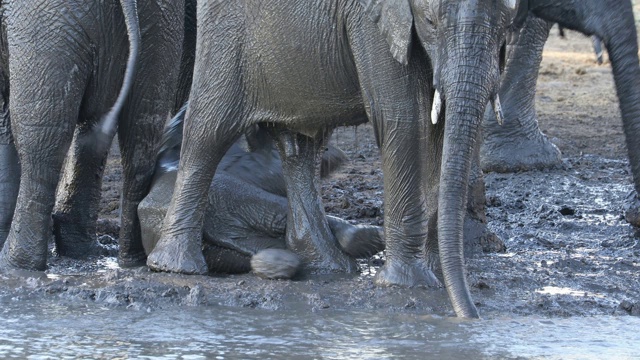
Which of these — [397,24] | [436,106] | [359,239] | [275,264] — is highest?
[397,24]

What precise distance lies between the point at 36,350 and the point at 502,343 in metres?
2.01

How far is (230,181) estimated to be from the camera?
7984 mm

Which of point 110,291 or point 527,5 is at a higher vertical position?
point 527,5

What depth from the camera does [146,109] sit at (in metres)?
7.95

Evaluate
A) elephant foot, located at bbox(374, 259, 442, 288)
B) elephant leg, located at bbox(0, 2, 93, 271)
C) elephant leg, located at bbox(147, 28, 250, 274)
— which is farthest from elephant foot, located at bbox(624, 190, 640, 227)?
elephant leg, located at bbox(0, 2, 93, 271)

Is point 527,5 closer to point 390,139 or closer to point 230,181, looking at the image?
point 390,139

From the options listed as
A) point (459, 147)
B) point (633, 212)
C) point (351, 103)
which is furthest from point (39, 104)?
point (633, 212)

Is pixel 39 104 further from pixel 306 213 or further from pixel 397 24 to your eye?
pixel 397 24

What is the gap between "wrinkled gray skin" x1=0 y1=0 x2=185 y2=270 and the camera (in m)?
7.47

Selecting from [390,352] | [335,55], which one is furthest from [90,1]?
[390,352]

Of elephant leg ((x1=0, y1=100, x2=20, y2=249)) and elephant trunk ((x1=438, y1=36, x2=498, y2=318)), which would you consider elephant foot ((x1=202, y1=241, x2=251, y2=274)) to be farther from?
elephant trunk ((x1=438, y1=36, x2=498, y2=318))

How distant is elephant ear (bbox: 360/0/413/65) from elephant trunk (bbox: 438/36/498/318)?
11.8 inches

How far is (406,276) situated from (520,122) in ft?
14.0

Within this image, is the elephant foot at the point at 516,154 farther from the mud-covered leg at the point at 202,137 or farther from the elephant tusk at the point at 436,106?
the elephant tusk at the point at 436,106
